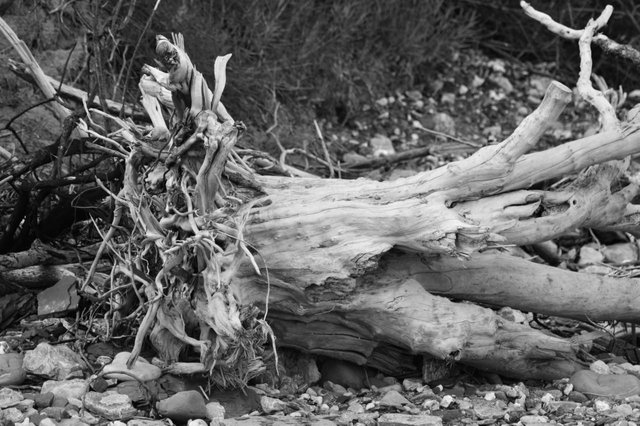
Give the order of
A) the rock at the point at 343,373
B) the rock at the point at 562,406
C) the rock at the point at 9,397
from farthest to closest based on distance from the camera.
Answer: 1. the rock at the point at 343,373
2. the rock at the point at 562,406
3. the rock at the point at 9,397

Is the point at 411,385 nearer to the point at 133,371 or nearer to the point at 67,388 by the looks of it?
the point at 133,371

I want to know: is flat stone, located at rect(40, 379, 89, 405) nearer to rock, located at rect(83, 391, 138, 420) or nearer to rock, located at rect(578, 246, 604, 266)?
rock, located at rect(83, 391, 138, 420)

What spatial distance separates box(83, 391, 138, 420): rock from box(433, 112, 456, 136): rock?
486cm

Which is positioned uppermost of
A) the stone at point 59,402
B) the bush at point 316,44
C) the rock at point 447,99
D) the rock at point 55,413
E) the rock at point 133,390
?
the bush at point 316,44

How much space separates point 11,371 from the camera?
3.70m

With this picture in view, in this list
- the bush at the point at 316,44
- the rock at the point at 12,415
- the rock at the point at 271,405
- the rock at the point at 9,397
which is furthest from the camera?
the bush at the point at 316,44

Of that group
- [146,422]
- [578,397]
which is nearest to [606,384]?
[578,397]

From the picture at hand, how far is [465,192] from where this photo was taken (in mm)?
3902

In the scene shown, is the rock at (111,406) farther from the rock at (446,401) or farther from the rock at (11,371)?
the rock at (446,401)

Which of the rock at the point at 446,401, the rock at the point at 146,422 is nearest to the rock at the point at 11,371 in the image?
the rock at the point at 146,422

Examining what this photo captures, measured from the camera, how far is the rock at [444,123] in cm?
791

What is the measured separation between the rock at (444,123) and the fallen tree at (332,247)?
12.1 ft

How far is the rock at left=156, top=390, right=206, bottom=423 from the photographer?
11.4 ft

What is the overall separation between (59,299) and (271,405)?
3.85 feet
